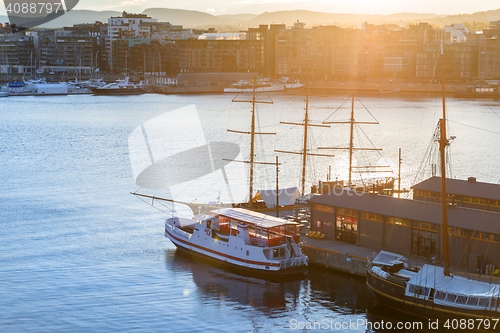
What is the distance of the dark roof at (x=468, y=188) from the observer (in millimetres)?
14125

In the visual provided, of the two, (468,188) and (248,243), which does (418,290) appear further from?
(468,188)

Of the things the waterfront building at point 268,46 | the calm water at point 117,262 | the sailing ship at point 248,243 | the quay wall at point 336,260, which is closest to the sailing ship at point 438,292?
the calm water at point 117,262

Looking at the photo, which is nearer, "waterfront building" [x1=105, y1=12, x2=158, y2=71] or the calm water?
the calm water

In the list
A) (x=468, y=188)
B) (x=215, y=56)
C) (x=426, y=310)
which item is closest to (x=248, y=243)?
(x=426, y=310)

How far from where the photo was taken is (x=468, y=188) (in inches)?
570

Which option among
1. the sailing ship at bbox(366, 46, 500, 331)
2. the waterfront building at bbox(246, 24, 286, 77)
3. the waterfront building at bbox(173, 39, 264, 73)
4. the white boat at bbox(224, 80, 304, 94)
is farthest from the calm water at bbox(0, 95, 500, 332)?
the waterfront building at bbox(246, 24, 286, 77)

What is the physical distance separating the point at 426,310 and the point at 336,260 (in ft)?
8.09

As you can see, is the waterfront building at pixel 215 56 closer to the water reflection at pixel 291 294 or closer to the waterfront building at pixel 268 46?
the waterfront building at pixel 268 46

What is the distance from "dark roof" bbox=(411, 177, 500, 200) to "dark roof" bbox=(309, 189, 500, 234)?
5.29 feet

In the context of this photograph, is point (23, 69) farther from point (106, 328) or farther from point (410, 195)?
point (106, 328)

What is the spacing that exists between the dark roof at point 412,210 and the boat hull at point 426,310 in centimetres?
162

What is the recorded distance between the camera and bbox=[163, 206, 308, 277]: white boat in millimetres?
12750

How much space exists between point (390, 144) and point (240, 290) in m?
21.2

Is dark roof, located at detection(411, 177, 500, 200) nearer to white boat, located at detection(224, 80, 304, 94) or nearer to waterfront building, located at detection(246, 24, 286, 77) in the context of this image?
white boat, located at detection(224, 80, 304, 94)
